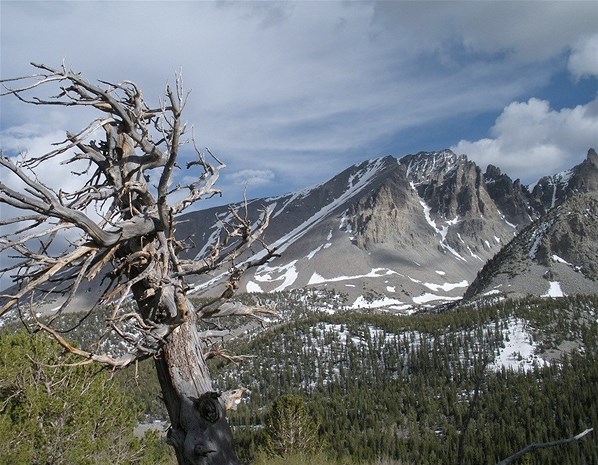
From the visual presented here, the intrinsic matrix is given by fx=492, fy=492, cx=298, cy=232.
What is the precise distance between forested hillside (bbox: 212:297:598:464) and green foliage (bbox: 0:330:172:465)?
36.1 metres

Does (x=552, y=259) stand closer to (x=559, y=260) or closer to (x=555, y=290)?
(x=559, y=260)

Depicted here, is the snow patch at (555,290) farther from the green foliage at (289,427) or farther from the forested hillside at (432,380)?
the green foliage at (289,427)

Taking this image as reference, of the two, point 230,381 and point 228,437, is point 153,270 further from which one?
point 230,381

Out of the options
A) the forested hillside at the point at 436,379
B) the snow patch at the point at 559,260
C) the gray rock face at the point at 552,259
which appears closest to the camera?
the forested hillside at the point at 436,379

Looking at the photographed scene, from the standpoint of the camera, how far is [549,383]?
75.2 metres

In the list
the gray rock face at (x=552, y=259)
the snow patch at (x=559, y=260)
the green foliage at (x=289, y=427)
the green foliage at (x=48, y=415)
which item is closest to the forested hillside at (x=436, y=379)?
the green foliage at (x=289, y=427)

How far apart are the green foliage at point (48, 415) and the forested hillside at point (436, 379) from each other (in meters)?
36.1

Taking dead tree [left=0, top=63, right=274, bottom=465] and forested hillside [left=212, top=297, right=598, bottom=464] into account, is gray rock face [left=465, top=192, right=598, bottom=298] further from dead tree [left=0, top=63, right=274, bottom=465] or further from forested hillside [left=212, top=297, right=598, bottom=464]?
dead tree [left=0, top=63, right=274, bottom=465]

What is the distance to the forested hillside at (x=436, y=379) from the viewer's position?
6066 centimetres

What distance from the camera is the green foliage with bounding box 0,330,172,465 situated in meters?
13.2

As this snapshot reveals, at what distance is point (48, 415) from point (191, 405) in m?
12.6

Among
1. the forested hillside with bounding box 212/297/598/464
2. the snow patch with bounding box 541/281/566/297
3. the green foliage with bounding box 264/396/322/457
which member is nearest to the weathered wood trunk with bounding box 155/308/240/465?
the green foliage with bounding box 264/396/322/457

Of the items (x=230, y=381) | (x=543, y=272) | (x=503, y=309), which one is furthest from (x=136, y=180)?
(x=543, y=272)

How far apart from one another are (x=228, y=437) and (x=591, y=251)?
598 feet
